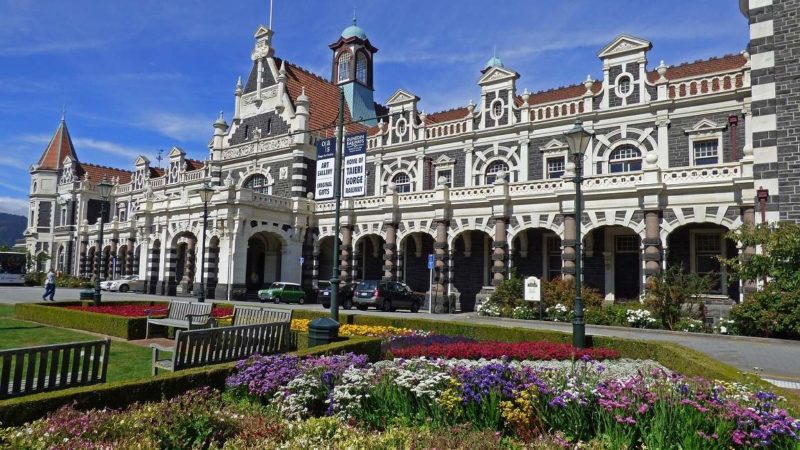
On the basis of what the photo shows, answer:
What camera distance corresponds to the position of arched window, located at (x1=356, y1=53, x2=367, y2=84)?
46312 mm

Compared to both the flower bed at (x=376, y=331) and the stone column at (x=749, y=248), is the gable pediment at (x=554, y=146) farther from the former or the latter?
the flower bed at (x=376, y=331)

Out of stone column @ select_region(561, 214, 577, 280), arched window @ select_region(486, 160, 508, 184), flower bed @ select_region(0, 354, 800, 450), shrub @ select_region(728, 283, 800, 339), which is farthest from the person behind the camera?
arched window @ select_region(486, 160, 508, 184)

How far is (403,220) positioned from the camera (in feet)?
107

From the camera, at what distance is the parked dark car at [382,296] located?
2817 cm

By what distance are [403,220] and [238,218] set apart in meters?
10.7

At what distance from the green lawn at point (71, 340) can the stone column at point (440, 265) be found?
18515 millimetres

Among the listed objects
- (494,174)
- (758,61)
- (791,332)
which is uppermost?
(758,61)

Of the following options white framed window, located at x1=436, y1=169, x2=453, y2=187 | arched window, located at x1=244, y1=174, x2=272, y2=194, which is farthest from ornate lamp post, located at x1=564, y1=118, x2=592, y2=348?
arched window, located at x1=244, y1=174, x2=272, y2=194

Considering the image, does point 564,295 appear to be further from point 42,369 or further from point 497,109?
point 42,369

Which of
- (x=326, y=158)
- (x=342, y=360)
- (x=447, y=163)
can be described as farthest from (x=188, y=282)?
(x=342, y=360)

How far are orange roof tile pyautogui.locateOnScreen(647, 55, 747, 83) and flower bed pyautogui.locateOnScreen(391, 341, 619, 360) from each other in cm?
2096

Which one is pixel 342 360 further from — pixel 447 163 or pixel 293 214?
pixel 293 214

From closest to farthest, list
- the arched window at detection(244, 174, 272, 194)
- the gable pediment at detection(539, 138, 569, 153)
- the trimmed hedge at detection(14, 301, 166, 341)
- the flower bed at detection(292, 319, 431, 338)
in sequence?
the flower bed at detection(292, 319, 431, 338)
the trimmed hedge at detection(14, 301, 166, 341)
the gable pediment at detection(539, 138, 569, 153)
the arched window at detection(244, 174, 272, 194)

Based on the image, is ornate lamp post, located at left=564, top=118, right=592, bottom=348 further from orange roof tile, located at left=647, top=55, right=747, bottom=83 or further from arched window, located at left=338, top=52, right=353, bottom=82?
arched window, located at left=338, top=52, right=353, bottom=82
